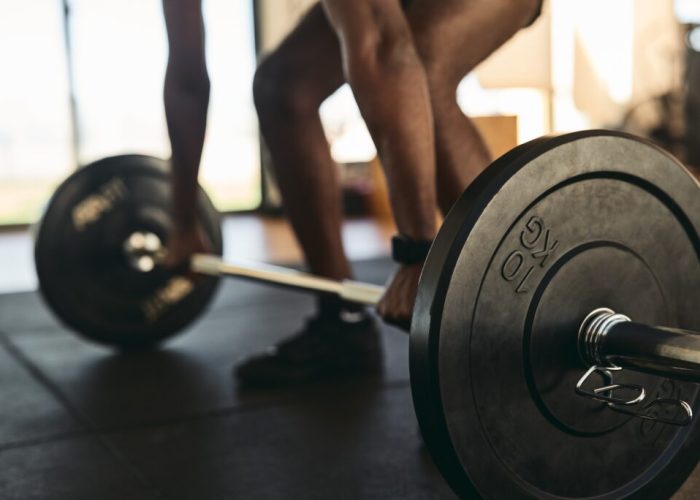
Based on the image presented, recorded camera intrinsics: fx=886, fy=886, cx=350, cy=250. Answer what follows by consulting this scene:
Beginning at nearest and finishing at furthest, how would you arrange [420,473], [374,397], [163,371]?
[420,473]
[374,397]
[163,371]

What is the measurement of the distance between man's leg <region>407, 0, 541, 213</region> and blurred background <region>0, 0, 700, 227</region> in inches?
154

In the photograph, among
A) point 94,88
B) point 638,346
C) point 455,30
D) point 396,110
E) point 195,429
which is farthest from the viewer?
point 94,88

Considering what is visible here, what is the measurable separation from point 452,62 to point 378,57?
0.22 meters

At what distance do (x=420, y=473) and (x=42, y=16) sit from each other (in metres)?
4.89

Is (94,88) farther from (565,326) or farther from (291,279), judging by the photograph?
(565,326)

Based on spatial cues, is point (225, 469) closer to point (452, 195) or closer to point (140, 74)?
point (452, 195)

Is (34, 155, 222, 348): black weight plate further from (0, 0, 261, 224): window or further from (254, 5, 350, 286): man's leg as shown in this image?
(0, 0, 261, 224): window

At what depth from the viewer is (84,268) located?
2008mm

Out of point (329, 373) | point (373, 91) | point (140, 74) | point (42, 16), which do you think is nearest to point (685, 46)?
point (140, 74)

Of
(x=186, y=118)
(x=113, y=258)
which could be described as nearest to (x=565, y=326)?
(x=186, y=118)

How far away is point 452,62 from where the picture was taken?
4.25ft

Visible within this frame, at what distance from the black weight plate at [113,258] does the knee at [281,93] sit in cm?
48

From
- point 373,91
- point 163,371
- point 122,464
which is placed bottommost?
point 163,371

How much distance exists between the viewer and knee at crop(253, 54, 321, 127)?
5.32 feet
